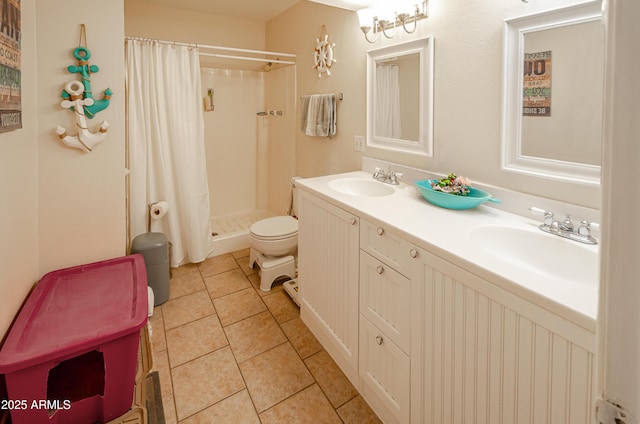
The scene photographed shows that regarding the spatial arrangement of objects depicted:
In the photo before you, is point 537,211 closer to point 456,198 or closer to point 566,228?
point 566,228

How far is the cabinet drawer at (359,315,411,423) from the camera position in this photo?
138cm

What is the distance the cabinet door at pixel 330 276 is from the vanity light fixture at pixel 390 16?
1.10m

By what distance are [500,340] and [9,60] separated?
6.38 ft

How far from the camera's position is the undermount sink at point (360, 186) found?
207 centimetres

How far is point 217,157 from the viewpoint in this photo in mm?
3838

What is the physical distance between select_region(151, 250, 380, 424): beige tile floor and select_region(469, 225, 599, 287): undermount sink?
959 millimetres

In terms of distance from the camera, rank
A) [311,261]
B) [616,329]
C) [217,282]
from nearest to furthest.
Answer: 1. [616,329]
2. [311,261]
3. [217,282]

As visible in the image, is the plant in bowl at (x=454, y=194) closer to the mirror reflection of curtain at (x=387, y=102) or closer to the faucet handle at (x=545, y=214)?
the faucet handle at (x=545, y=214)

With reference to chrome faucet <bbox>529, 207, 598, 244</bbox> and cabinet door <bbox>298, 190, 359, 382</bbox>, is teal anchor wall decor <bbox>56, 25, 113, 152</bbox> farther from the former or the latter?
chrome faucet <bbox>529, 207, 598, 244</bbox>

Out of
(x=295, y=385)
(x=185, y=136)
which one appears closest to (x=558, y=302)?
(x=295, y=385)

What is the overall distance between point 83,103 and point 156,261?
1101mm

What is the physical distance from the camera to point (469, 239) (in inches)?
48.4

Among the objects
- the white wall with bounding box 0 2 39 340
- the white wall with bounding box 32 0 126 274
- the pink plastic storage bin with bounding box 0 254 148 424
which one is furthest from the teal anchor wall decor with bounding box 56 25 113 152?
the pink plastic storage bin with bounding box 0 254 148 424

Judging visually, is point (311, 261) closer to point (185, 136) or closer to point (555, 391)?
point (555, 391)
